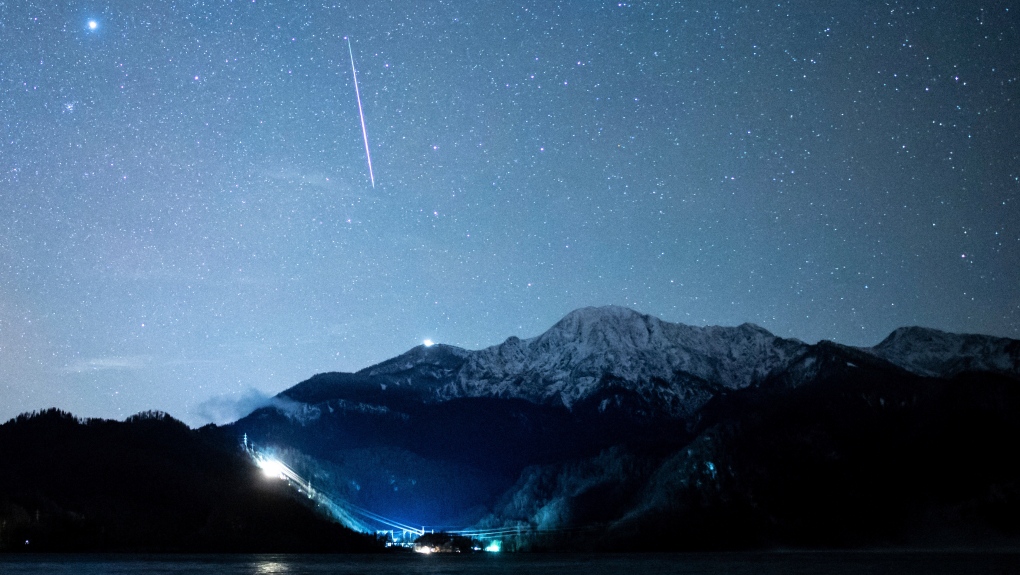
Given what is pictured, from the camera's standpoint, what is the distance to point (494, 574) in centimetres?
19950

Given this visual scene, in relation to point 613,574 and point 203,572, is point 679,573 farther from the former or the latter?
point 203,572

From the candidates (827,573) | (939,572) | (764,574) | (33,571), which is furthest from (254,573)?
(939,572)

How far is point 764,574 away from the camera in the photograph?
191000 millimetres

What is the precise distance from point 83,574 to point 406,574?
66071 millimetres

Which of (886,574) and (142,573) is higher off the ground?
(142,573)

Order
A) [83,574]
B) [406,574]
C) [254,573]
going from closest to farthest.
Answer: [83,574]
[254,573]
[406,574]

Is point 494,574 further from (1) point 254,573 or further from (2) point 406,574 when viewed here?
(1) point 254,573

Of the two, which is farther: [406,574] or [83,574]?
[406,574]

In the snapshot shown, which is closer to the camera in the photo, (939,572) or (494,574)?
(939,572)

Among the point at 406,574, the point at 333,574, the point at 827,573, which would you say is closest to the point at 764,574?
the point at 827,573

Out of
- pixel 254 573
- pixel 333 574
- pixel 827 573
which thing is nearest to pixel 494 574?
pixel 333 574

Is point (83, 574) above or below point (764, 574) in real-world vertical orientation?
above

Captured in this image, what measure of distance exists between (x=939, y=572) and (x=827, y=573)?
23.1 metres

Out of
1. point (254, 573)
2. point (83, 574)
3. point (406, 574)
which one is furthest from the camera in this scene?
point (406, 574)
